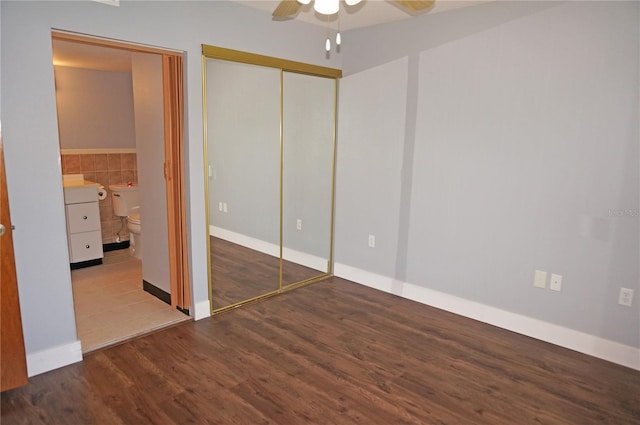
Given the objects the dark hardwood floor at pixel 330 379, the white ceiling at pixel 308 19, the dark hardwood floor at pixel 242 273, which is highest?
the white ceiling at pixel 308 19

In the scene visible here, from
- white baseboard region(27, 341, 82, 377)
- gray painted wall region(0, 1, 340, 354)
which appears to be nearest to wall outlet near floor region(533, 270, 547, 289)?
gray painted wall region(0, 1, 340, 354)

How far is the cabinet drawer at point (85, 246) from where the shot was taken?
4.41 m

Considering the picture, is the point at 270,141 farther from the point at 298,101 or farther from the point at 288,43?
the point at 288,43

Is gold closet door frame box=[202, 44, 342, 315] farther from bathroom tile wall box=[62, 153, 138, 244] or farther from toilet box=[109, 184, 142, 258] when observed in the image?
bathroom tile wall box=[62, 153, 138, 244]

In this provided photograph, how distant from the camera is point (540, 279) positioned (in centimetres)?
306

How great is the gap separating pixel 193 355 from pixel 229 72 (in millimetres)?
2155

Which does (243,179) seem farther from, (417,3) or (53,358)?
(417,3)

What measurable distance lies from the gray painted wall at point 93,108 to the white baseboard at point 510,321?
3.46 metres

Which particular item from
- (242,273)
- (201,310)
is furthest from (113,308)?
(242,273)

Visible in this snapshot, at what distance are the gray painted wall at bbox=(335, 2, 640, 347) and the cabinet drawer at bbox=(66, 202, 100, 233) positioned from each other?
2.86 metres

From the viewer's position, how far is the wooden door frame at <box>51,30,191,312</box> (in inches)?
121

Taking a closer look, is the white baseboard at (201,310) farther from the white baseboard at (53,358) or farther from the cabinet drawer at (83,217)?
the cabinet drawer at (83,217)

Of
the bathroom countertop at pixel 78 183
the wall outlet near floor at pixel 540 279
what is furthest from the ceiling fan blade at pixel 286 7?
the bathroom countertop at pixel 78 183

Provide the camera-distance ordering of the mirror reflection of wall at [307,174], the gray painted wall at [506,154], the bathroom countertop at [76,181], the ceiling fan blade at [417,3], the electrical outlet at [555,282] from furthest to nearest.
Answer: the bathroom countertop at [76,181]
the mirror reflection of wall at [307,174]
the electrical outlet at [555,282]
the gray painted wall at [506,154]
the ceiling fan blade at [417,3]
